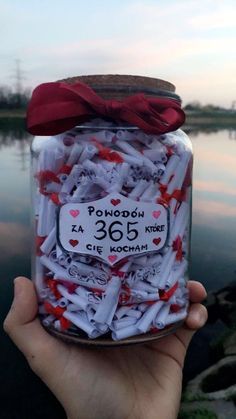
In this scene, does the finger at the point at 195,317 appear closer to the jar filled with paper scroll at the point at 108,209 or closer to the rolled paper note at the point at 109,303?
the jar filled with paper scroll at the point at 108,209

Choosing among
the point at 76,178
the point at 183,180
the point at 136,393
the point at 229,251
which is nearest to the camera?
the point at 76,178

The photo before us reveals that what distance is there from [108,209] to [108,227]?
4cm

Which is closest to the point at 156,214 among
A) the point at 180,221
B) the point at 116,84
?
the point at 180,221

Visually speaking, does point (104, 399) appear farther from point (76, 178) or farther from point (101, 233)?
point (76, 178)

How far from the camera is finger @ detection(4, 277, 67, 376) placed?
1291 mm

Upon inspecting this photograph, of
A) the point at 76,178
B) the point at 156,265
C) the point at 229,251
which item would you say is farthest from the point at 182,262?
the point at 229,251

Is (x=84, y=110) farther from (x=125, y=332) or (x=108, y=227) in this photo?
(x=125, y=332)

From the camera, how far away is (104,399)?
1337 mm

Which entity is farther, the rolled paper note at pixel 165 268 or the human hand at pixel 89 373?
the human hand at pixel 89 373

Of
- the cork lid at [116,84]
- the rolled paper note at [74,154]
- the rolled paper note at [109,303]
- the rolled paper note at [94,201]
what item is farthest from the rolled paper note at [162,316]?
the cork lid at [116,84]

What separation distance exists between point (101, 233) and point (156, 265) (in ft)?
0.54

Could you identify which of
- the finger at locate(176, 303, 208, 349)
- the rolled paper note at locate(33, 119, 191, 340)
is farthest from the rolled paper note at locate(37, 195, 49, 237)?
the finger at locate(176, 303, 208, 349)

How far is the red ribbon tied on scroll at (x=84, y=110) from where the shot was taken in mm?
1128

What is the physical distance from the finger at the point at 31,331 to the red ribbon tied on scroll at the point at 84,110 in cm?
45
